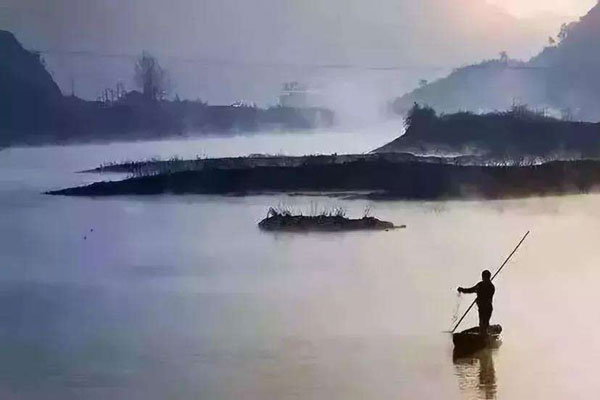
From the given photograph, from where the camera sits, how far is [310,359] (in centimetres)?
199

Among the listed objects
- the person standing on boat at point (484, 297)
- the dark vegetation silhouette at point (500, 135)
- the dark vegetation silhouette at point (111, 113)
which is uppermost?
the dark vegetation silhouette at point (111, 113)

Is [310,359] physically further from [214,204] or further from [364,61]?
[364,61]

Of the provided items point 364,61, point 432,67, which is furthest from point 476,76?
point 364,61

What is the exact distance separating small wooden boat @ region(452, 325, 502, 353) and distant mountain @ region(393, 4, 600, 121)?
0.55m

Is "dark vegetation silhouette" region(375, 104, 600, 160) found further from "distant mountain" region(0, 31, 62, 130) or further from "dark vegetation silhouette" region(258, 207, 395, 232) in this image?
"distant mountain" region(0, 31, 62, 130)

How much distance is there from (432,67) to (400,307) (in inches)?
24.0

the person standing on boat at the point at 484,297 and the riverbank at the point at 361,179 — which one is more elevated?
the riverbank at the point at 361,179

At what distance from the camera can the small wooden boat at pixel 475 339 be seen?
2.02m

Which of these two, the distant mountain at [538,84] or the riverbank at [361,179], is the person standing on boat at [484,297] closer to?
the riverbank at [361,179]

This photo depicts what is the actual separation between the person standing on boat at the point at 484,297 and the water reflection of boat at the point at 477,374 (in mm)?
65

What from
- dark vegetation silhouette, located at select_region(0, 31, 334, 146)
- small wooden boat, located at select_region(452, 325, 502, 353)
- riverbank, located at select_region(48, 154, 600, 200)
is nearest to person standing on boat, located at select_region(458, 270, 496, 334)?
small wooden boat, located at select_region(452, 325, 502, 353)

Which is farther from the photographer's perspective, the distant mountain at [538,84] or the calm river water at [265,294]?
the distant mountain at [538,84]

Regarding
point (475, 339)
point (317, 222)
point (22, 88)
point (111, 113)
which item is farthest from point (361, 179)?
point (22, 88)

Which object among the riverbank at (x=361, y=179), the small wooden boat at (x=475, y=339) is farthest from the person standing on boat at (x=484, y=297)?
the riverbank at (x=361, y=179)
